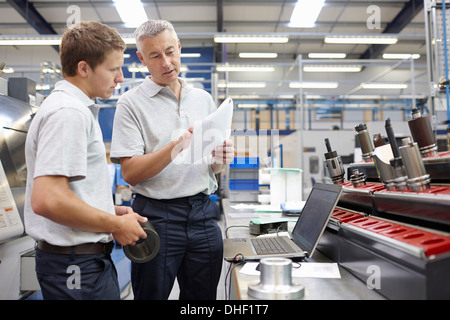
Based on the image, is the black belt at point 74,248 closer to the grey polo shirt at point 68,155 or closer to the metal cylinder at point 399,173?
the grey polo shirt at point 68,155

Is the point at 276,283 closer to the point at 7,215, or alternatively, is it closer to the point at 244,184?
the point at 7,215

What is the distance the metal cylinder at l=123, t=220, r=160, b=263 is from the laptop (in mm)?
259

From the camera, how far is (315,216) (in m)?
1.32

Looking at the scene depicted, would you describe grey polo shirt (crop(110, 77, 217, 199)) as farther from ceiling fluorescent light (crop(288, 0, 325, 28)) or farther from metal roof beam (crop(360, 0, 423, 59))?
metal roof beam (crop(360, 0, 423, 59))

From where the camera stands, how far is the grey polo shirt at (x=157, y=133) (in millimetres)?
1307

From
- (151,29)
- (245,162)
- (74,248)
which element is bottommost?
(74,248)

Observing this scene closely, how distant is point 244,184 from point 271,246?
7.07ft

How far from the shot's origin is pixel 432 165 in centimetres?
110

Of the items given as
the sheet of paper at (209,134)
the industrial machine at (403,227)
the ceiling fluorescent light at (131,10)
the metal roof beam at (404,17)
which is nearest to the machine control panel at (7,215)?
the sheet of paper at (209,134)

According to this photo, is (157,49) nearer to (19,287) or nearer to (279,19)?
(19,287)

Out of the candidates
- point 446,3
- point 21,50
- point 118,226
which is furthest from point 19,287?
point 21,50

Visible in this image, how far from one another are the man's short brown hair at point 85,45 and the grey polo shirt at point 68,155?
7 cm

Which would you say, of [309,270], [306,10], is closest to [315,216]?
[309,270]
